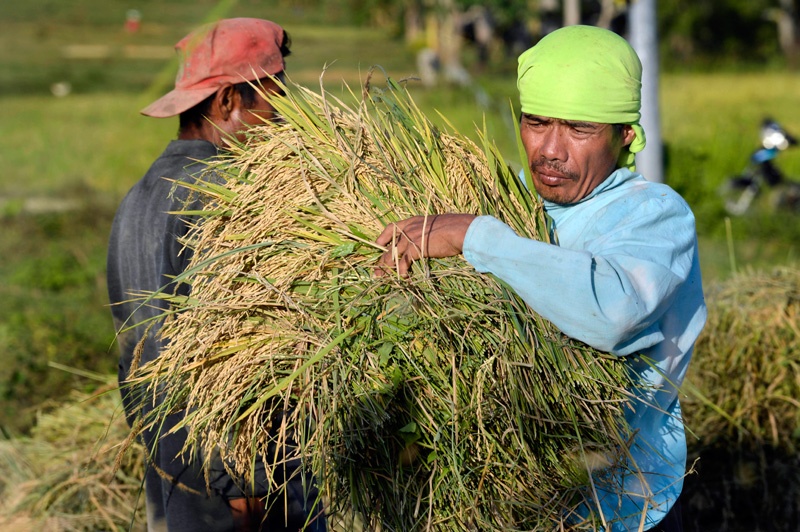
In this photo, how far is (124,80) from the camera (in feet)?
77.2

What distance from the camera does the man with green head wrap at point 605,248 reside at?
5.88 ft

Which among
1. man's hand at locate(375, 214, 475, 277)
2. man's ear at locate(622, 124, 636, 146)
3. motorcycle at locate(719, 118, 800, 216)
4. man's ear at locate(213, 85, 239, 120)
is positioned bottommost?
motorcycle at locate(719, 118, 800, 216)

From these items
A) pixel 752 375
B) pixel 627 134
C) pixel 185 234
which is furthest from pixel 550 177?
pixel 752 375

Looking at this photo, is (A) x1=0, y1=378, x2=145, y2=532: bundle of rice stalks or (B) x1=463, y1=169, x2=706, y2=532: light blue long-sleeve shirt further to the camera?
(A) x1=0, y1=378, x2=145, y2=532: bundle of rice stalks

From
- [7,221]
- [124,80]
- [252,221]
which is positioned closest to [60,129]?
[7,221]

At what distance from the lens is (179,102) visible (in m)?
2.64

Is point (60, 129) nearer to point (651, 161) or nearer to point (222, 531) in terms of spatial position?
point (651, 161)

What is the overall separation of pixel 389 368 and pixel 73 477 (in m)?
1.99

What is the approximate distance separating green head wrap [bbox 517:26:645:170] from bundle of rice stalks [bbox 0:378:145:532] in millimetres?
1957

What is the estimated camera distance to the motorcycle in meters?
10.0

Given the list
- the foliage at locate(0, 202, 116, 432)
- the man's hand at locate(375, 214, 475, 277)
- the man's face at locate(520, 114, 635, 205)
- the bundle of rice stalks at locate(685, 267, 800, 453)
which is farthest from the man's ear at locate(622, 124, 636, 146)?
the foliage at locate(0, 202, 116, 432)

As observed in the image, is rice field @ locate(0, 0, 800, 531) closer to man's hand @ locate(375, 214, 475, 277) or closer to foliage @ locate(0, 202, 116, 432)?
foliage @ locate(0, 202, 116, 432)

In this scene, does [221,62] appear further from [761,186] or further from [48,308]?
[761,186]

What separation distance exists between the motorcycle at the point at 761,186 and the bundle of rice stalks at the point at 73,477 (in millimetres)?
8081
